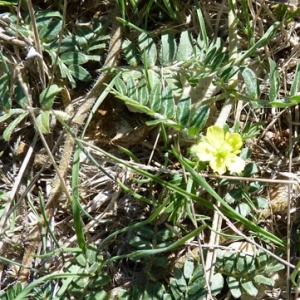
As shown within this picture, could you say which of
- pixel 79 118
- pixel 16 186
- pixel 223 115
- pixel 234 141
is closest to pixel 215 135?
pixel 234 141

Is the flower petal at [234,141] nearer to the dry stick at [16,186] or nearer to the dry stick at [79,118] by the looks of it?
the dry stick at [79,118]

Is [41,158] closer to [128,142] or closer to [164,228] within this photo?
[128,142]

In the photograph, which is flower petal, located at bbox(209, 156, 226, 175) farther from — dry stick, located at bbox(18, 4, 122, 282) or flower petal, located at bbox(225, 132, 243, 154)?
dry stick, located at bbox(18, 4, 122, 282)

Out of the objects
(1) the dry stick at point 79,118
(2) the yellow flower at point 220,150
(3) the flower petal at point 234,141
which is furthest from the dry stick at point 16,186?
(3) the flower petal at point 234,141

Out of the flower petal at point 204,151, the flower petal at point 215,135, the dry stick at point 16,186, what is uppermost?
the flower petal at point 215,135

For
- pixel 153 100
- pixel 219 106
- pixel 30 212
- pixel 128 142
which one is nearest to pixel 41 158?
pixel 30 212

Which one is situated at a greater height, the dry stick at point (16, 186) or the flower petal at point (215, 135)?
the flower petal at point (215, 135)

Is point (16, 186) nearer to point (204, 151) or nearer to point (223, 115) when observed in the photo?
point (204, 151)
